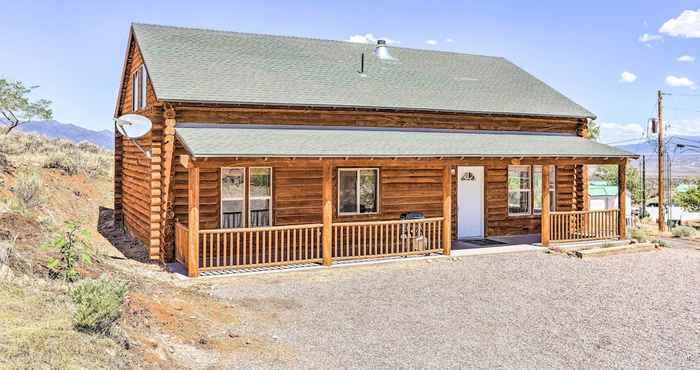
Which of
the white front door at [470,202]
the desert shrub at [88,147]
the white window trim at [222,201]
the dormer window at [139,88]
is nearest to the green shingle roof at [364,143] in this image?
the white window trim at [222,201]

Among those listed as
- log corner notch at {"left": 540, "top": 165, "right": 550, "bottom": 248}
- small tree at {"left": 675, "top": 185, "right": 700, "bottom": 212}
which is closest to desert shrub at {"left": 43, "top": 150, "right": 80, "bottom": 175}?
log corner notch at {"left": 540, "top": 165, "right": 550, "bottom": 248}

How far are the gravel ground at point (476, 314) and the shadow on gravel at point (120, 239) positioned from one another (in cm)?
385

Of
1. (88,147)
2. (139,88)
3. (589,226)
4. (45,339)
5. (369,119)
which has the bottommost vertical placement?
(45,339)

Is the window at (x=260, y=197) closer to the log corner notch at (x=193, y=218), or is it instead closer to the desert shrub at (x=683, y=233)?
the log corner notch at (x=193, y=218)

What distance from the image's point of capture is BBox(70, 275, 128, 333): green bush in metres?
5.54

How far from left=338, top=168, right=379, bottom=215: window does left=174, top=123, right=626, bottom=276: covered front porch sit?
3 centimetres

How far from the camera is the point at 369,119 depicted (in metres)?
14.9

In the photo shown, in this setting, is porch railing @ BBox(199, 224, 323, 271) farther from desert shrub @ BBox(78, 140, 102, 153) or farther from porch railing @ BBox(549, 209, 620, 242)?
desert shrub @ BBox(78, 140, 102, 153)

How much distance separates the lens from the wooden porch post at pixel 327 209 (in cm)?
1195

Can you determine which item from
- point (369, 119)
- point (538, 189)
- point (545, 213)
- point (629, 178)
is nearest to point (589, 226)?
point (538, 189)

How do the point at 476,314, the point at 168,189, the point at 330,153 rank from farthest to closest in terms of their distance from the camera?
1. the point at 168,189
2. the point at 330,153
3. the point at 476,314

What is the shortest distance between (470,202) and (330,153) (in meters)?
6.39

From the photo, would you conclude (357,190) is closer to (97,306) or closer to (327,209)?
(327,209)

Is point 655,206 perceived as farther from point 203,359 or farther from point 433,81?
point 203,359
